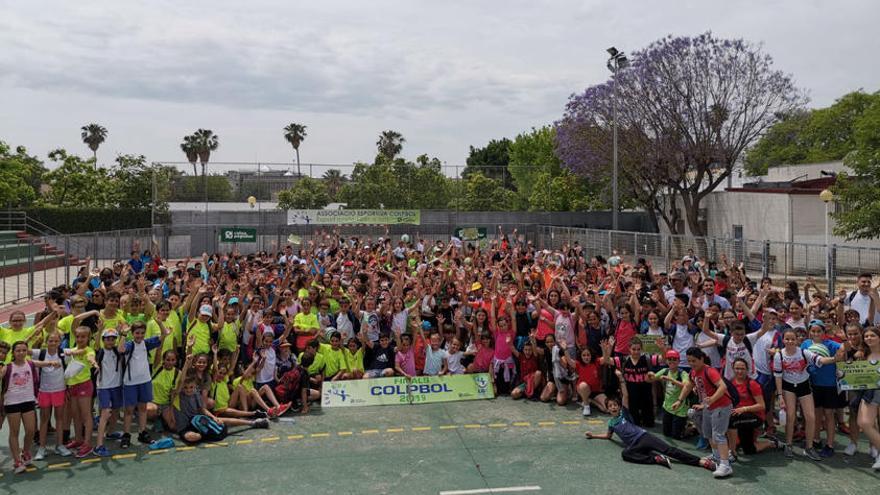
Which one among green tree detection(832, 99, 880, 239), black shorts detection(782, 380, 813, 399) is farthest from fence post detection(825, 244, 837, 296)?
black shorts detection(782, 380, 813, 399)

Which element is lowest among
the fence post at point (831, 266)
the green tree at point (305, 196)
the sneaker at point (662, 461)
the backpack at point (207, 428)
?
the sneaker at point (662, 461)

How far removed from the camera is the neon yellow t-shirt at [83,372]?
27.5ft

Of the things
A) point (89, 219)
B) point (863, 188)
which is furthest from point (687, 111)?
point (89, 219)

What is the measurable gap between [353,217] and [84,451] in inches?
1263

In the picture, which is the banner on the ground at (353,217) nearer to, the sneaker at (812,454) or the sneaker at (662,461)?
the sneaker at (662,461)

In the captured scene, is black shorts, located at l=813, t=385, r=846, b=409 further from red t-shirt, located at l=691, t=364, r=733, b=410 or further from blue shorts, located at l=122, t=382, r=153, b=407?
blue shorts, located at l=122, t=382, r=153, b=407

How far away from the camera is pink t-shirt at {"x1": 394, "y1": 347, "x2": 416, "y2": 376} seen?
11.2m

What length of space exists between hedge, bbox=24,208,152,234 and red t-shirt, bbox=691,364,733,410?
42475mm

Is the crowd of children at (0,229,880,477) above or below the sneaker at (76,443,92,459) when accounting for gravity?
above

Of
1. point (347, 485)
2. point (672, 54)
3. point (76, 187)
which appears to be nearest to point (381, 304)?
point (347, 485)

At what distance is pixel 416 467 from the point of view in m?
7.94

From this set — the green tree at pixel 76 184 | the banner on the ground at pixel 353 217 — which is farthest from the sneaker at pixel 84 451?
the green tree at pixel 76 184

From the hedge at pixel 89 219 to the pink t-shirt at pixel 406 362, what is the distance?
37967 mm

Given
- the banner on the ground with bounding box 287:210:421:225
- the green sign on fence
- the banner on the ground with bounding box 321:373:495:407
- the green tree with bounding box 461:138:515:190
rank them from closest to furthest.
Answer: the banner on the ground with bounding box 321:373:495:407
the green sign on fence
the banner on the ground with bounding box 287:210:421:225
the green tree with bounding box 461:138:515:190
